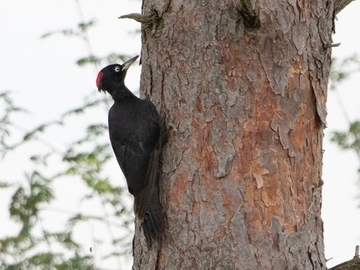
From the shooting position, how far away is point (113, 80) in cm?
531

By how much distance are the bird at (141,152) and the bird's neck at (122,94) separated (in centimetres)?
1

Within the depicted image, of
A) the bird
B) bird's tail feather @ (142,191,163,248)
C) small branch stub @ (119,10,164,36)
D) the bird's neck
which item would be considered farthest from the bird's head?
bird's tail feather @ (142,191,163,248)

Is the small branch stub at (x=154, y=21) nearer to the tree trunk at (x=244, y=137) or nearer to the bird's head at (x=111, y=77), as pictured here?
the tree trunk at (x=244, y=137)

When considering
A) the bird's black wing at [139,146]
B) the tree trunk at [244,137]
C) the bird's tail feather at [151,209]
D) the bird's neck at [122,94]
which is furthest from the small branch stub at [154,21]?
the bird's tail feather at [151,209]

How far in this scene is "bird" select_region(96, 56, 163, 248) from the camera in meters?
4.42

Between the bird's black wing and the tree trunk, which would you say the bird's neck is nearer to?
the bird's black wing

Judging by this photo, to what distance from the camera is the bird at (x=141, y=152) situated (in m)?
4.42

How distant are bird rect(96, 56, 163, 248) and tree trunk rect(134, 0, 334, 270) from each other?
0.08 m

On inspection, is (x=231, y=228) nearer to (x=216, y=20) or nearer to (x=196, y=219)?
(x=196, y=219)

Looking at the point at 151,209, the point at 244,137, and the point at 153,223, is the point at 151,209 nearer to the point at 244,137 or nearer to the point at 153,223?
the point at 153,223

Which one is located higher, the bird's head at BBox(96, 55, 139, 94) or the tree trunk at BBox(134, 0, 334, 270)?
the bird's head at BBox(96, 55, 139, 94)

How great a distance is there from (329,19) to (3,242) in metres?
4.01

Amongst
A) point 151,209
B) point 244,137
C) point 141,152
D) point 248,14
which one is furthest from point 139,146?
point 248,14

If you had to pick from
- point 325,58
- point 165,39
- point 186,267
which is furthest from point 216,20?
point 186,267
